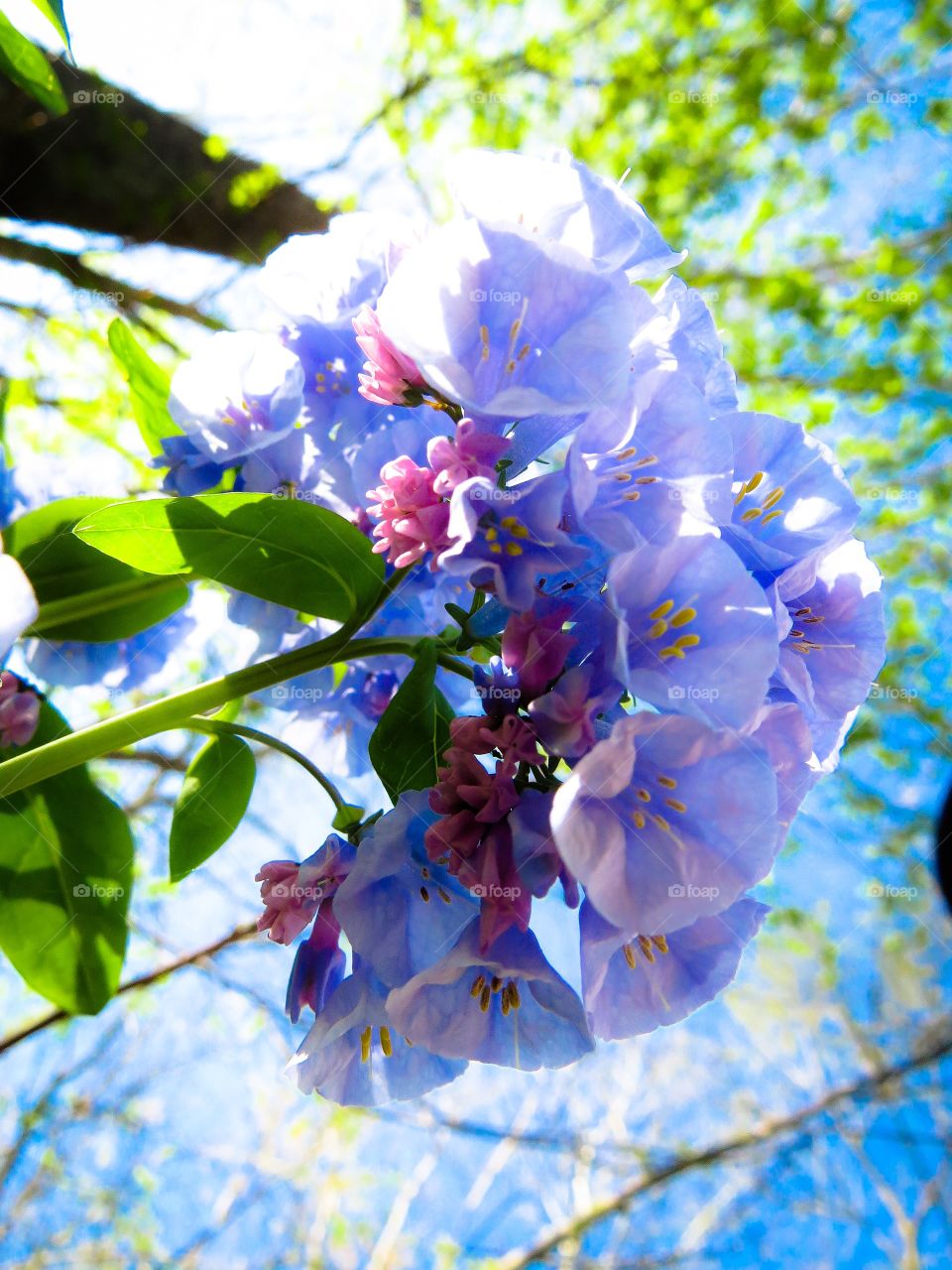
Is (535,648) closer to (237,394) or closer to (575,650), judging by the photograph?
(575,650)

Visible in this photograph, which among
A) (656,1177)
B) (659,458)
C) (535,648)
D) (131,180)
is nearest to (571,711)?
(535,648)

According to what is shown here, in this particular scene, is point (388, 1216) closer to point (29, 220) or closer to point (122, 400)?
point (122, 400)

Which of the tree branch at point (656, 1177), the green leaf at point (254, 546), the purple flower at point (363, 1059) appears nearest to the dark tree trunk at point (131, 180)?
the green leaf at point (254, 546)

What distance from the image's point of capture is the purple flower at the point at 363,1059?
511mm

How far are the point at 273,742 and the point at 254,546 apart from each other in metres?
0.13

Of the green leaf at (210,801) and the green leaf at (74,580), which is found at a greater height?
the green leaf at (74,580)

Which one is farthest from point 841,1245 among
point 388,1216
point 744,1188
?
point 388,1216

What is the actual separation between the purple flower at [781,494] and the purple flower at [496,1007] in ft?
0.81

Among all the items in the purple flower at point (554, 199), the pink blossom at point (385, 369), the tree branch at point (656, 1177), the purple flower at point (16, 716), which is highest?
the purple flower at point (554, 199)

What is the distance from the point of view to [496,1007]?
1.68 ft

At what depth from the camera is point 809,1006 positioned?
182 inches

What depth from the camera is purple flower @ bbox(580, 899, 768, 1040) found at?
486 mm

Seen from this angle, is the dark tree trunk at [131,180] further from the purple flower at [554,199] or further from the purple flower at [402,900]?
the purple flower at [402,900]

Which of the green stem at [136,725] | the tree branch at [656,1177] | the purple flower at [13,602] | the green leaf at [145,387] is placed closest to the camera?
the purple flower at [13,602]
